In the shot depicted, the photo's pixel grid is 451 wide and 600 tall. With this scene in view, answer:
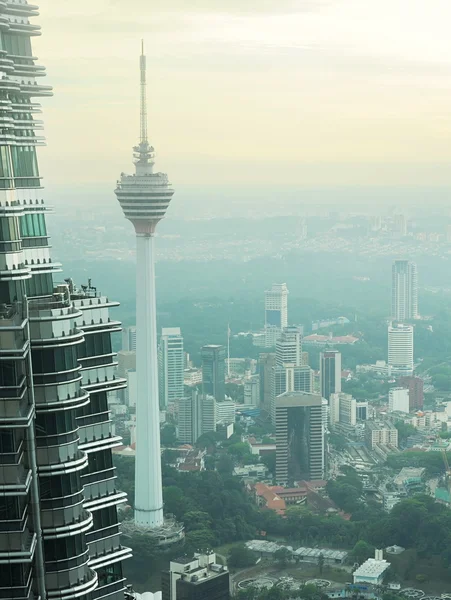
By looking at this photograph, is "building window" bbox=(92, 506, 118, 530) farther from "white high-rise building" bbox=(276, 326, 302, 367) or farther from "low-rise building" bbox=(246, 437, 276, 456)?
"white high-rise building" bbox=(276, 326, 302, 367)

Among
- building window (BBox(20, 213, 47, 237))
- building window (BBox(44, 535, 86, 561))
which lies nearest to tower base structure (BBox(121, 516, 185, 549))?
building window (BBox(20, 213, 47, 237))

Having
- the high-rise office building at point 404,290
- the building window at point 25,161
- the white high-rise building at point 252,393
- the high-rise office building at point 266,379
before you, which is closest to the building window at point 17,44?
the building window at point 25,161

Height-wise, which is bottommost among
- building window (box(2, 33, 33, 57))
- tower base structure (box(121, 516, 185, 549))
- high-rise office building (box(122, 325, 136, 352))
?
tower base structure (box(121, 516, 185, 549))

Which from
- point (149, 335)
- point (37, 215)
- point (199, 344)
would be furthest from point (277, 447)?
point (37, 215)

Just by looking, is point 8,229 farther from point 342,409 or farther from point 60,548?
point 342,409

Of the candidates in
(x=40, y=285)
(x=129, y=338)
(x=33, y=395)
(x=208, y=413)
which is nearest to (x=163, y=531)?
(x=208, y=413)

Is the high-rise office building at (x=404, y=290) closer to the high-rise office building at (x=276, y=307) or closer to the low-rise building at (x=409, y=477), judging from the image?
the high-rise office building at (x=276, y=307)
